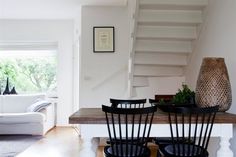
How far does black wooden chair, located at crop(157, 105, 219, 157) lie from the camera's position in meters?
2.28

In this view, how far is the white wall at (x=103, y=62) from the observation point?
5.86 metres

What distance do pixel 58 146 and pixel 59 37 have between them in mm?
3069

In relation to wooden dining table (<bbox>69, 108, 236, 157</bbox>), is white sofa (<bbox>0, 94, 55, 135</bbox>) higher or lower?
lower

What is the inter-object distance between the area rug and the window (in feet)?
6.15

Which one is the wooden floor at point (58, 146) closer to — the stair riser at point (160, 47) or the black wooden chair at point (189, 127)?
the stair riser at point (160, 47)

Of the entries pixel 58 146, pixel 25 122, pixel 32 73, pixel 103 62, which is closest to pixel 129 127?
pixel 58 146

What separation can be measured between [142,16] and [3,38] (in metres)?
4.50

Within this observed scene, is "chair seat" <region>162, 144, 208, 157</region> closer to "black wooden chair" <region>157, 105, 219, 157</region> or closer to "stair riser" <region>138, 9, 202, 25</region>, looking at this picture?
"black wooden chair" <region>157, 105, 219, 157</region>

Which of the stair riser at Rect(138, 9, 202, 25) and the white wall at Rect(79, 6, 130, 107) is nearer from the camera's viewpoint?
the stair riser at Rect(138, 9, 202, 25)

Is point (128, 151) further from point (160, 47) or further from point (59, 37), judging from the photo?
point (59, 37)

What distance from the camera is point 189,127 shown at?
2.28 metres

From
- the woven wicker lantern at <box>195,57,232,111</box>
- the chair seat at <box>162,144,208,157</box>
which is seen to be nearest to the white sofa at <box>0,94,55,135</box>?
the woven wicker lantern at <box>195,57,232,111</box>

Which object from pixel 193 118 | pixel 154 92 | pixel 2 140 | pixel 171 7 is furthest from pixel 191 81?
pixel 2 140

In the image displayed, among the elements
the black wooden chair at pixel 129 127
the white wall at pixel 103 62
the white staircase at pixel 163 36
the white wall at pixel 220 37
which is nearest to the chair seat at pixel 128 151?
the black wooden chair at pixel 129 127
